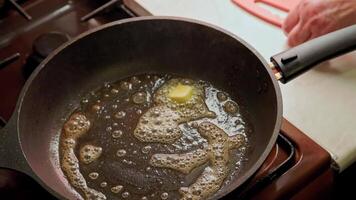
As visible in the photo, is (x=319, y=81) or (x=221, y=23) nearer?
(x=319, y=81)

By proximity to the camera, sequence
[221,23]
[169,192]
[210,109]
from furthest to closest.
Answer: [221,23] < [210,109] < [169,192]

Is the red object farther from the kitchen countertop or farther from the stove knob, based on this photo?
the stove knob

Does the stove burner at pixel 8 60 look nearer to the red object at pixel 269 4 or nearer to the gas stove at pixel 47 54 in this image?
the gas stove at pixel 47 54

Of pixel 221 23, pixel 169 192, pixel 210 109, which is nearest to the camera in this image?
pixel 169 192

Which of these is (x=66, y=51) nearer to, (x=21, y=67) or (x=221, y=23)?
(x=21, y=67)

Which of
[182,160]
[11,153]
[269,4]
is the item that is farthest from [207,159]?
[269,4]

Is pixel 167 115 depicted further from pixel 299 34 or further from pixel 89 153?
pixel 299 34

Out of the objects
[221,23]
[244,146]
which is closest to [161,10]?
[221,23]

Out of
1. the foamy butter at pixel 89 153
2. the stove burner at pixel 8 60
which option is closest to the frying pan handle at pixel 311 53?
the foamy butter at pixel 89 153
